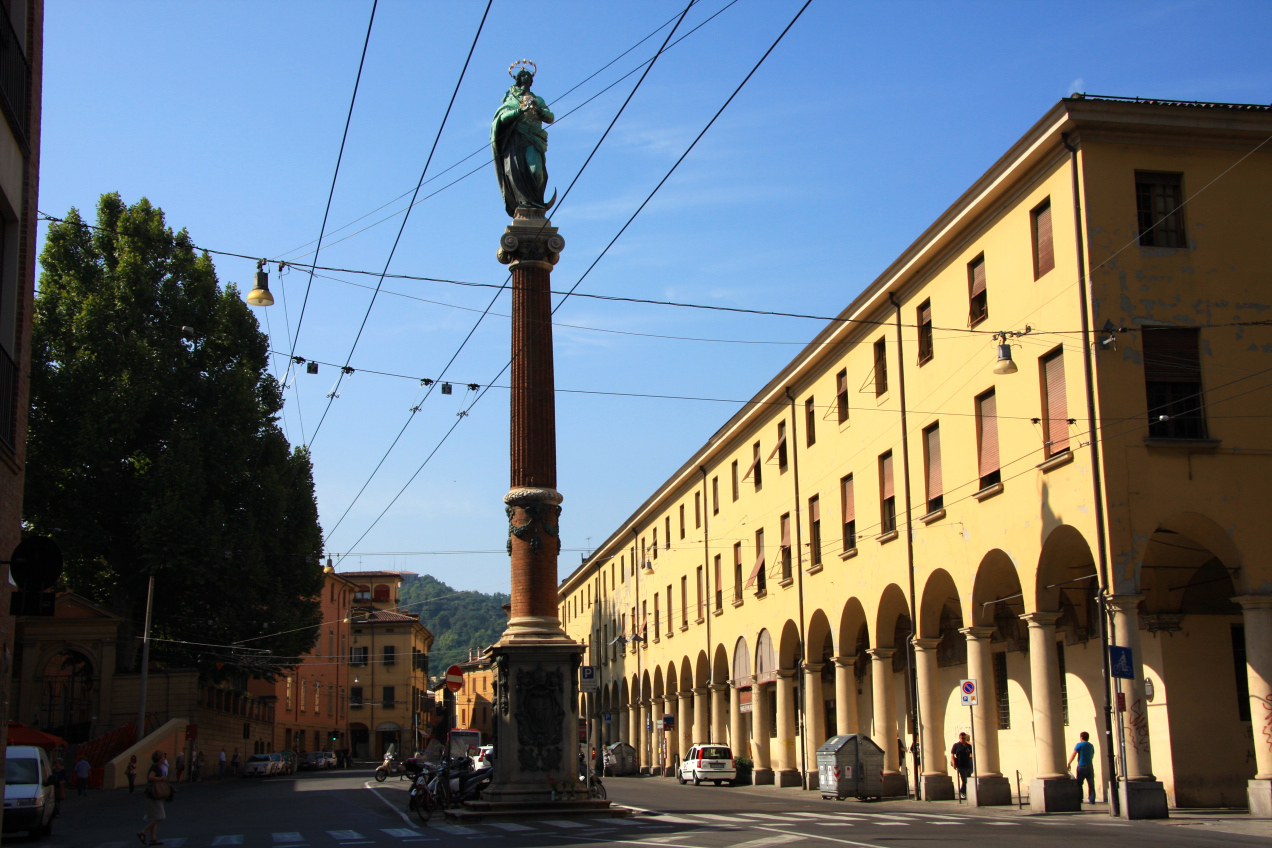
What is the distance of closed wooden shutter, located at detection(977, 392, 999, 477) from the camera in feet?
81.5

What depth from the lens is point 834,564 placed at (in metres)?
33.7

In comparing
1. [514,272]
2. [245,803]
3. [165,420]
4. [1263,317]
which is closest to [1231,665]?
[1263,317]

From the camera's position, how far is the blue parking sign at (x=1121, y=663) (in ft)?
65.6

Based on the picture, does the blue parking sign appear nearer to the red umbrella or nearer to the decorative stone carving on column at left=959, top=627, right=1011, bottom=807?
the decorative stone carving on column at left=959, top=627, right=1011, bottom=807

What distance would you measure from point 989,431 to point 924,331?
4129mm

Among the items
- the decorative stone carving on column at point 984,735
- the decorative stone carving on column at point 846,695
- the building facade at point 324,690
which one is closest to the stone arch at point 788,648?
the decorative stone carving on column at point 846,695

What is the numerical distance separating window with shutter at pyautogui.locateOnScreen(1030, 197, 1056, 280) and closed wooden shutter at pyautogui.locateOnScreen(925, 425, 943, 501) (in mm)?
5185

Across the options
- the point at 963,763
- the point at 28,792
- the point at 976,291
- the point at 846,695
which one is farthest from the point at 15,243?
the point at 846,695

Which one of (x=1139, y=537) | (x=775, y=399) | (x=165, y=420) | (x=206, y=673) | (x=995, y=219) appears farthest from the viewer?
(x=206, y=673)

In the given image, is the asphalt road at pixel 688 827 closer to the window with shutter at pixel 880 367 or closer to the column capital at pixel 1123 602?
the column capital at pixel 1123 602

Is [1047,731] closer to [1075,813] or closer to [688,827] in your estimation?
[1075,813]

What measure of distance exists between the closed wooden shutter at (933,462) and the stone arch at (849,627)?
19.4 feet

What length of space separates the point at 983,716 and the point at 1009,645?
3.29m

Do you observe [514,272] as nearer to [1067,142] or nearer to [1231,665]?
[1067,142]
